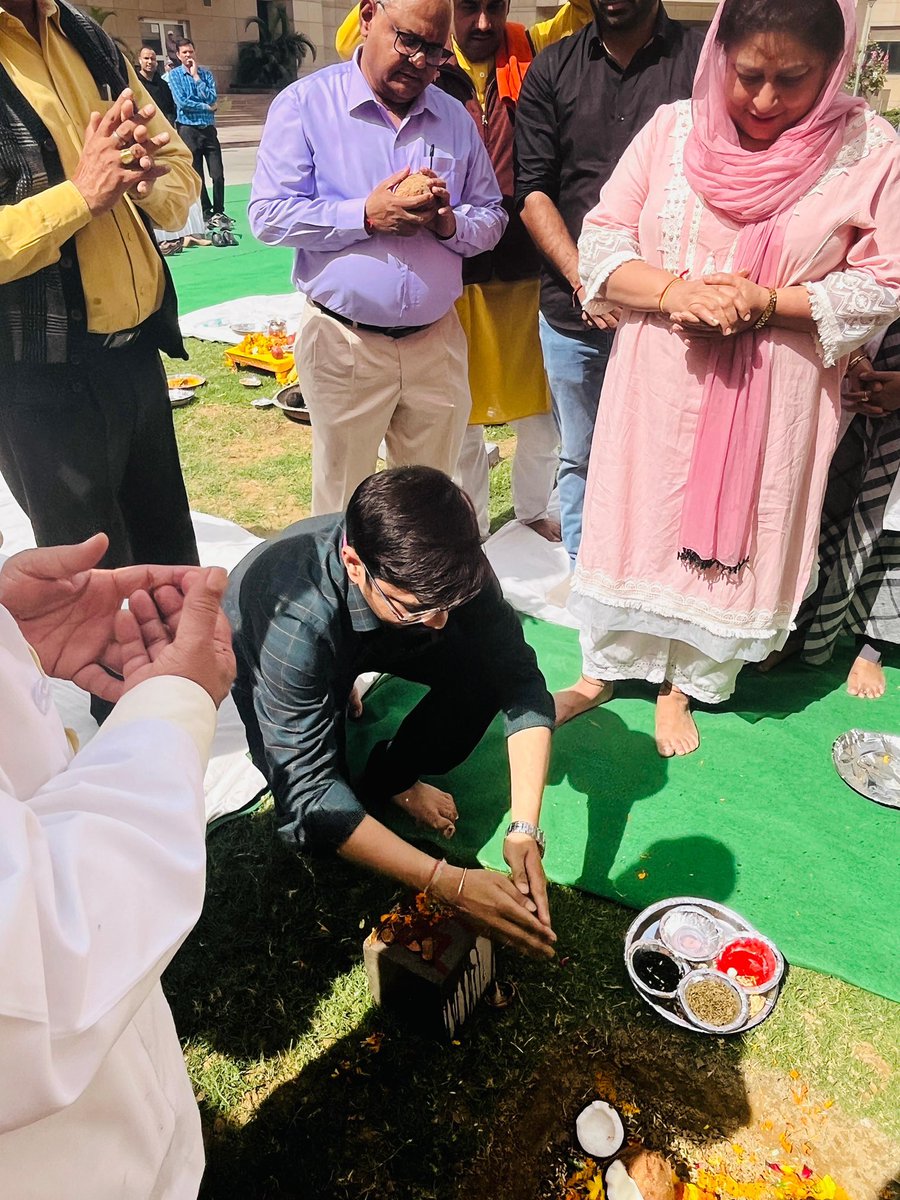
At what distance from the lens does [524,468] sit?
401cm

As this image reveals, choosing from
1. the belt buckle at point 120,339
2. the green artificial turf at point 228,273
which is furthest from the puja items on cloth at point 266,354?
the belt buckle at point 120,339

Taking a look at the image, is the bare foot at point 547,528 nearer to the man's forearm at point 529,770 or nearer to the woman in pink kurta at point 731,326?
the woman in pink kurta at point 731,326

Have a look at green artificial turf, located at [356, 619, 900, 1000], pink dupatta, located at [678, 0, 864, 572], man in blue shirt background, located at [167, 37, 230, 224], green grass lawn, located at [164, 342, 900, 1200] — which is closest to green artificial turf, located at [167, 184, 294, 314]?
man in blue shirt background, located at [167, 37, 230, 224]

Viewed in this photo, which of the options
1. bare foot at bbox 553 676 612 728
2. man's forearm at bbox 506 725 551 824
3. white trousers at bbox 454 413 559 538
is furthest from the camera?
white trousers at bbox 454 413 559 538

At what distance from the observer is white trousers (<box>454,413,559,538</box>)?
3857mm

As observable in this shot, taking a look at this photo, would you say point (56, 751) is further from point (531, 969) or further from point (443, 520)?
point (531, 969)

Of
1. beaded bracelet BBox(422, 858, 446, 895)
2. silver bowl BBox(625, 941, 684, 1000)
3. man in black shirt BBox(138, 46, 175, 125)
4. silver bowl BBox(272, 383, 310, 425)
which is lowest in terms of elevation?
silver bowl BBox(625, 941, 684, 1000)

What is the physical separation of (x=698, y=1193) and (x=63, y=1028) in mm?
1463

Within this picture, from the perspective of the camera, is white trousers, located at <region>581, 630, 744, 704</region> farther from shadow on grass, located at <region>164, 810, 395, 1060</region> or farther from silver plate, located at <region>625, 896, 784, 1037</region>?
shadow on grass, located at <region>164, 810, 395, 1060</region>

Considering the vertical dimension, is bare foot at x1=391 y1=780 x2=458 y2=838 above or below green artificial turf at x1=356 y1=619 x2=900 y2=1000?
above

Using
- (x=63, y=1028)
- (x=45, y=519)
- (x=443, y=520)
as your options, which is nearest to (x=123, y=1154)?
(x=63, y=1028)

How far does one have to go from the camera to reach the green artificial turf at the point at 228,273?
8086 mm

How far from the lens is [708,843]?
2459 millimetres

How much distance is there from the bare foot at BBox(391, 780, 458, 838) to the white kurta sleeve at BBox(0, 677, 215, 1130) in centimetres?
160
